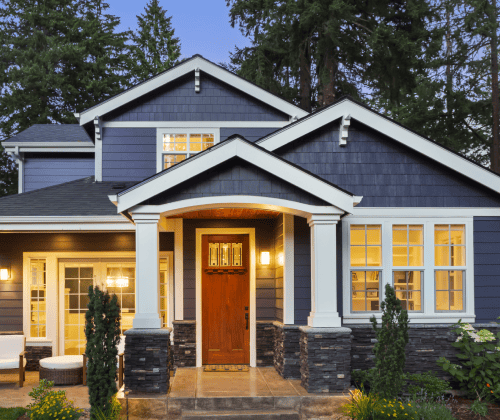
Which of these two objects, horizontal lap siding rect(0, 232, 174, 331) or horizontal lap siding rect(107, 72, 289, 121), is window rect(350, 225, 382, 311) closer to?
horizontal lap siding rect(107, 72, 289, 121)

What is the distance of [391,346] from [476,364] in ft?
5.95

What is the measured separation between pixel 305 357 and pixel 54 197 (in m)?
5.02

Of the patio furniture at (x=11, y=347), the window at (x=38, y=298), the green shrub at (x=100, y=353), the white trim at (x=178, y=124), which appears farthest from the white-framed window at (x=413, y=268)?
the window at (x=38, y=298)

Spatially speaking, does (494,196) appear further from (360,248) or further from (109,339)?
(109,339)

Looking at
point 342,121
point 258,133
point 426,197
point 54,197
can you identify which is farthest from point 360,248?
Result: point 54,197

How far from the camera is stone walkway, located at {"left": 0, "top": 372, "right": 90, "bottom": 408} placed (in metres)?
6.60

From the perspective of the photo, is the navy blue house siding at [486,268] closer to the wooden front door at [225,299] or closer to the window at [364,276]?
the window at [364,276]

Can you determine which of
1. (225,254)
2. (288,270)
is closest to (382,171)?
(288,270)

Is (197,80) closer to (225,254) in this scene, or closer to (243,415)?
(225,254)

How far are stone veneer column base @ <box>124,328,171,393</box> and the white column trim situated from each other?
1.98 m

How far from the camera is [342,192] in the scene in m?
6.57

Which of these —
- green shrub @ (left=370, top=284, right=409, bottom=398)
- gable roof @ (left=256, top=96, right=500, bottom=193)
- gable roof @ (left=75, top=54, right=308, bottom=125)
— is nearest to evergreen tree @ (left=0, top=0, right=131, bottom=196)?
gable roof @ (left=75, top=54, right=308, bottom=125)

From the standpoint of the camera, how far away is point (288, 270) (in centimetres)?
753

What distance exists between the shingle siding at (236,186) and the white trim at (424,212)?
129 cm
